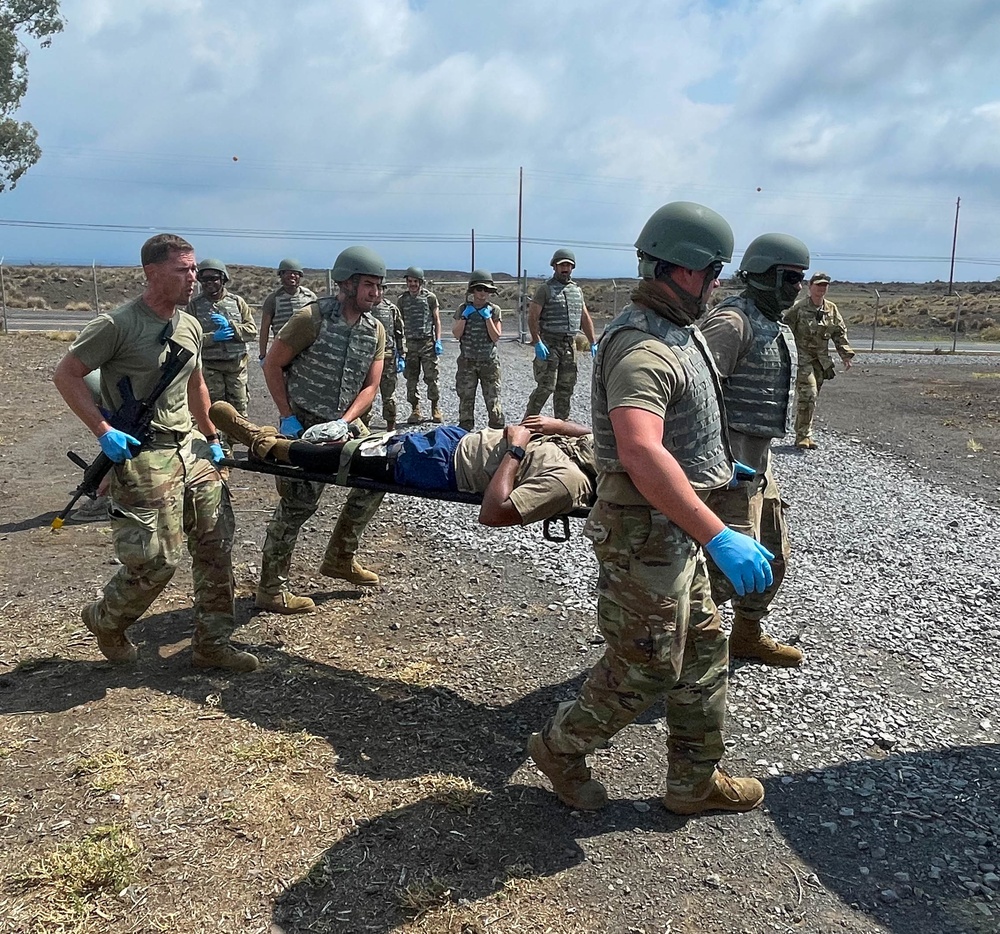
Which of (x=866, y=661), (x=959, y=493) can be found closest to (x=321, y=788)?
(x=866, y=661)

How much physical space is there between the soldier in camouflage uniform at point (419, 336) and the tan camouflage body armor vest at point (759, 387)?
8.58m

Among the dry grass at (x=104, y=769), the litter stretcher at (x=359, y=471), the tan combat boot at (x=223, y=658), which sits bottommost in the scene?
the dry grass at (x=104, y=769)

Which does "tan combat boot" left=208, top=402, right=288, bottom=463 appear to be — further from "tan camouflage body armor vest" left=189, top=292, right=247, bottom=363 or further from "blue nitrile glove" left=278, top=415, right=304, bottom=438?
"tan camouflage body armor vest" left=189, top=292, right=247, bottom=363

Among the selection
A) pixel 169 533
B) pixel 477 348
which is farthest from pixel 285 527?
pixel 477 348

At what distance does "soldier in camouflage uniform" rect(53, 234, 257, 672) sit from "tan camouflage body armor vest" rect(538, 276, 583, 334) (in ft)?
21.4

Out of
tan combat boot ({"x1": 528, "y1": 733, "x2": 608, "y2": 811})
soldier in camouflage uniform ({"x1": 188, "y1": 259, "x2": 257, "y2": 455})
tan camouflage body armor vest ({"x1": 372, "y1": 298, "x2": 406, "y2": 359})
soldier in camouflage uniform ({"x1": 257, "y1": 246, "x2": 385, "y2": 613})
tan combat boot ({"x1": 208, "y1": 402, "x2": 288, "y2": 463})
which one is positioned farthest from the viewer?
tan camouflage body armor vest ({"x1": 372, "y1": 298, "x2": 406, "y2": 359})

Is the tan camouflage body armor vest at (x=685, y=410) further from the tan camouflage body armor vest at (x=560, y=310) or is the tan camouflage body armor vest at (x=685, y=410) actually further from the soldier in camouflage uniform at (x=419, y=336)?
the soldier in camouflage uniform at (x=419, y=336)

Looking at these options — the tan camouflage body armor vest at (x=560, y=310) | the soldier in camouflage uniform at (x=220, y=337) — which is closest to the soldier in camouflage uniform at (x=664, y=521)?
the soldier in camouflage uniform at (x=220, y=337)

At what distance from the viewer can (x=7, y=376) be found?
14047mm

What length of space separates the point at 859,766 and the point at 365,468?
276cm

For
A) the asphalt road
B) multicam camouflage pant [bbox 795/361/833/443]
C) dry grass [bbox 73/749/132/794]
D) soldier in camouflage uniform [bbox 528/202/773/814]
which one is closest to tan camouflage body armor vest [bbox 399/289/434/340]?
multicam camouflage pant [bbox 795/361/833/443]

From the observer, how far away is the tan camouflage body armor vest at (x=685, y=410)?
2766 millimetres

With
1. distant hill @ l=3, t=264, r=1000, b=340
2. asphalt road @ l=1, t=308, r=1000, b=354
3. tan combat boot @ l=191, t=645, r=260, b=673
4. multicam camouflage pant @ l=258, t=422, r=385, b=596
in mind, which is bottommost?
tan combat boot @ l=191, t=645, r=260, b=673

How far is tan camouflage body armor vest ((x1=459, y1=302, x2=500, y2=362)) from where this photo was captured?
1079 cm
